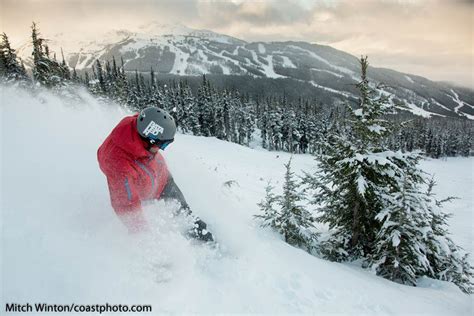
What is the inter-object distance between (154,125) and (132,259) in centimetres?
194

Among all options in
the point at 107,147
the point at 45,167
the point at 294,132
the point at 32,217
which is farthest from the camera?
the point at 294,132

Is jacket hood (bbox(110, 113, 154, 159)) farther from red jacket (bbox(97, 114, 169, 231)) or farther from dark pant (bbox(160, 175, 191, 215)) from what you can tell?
dark pant (bbox(160, 175, 191, 215))

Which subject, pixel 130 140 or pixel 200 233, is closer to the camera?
pixel 130 140

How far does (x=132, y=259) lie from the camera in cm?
414

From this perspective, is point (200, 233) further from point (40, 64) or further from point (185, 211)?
point (40, 64)

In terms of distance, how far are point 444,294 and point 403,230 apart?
1.67 metres

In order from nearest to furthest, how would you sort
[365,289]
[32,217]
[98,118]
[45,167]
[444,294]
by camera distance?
[32,217]
[365,289]
[45,167]
[444,294]
[98,118]

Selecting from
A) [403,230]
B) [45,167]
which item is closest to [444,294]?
[403,230]

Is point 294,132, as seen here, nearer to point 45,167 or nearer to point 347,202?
point 347,202

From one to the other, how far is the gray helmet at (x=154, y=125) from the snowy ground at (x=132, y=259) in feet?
4.43

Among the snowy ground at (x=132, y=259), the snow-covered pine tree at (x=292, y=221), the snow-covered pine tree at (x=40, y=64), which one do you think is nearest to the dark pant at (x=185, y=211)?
the snowy ground at (x=132, y=259)

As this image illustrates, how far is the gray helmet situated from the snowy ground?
4.43 ft

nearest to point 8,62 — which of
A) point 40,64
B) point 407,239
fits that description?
point 40,64

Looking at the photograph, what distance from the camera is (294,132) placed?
241 ft
